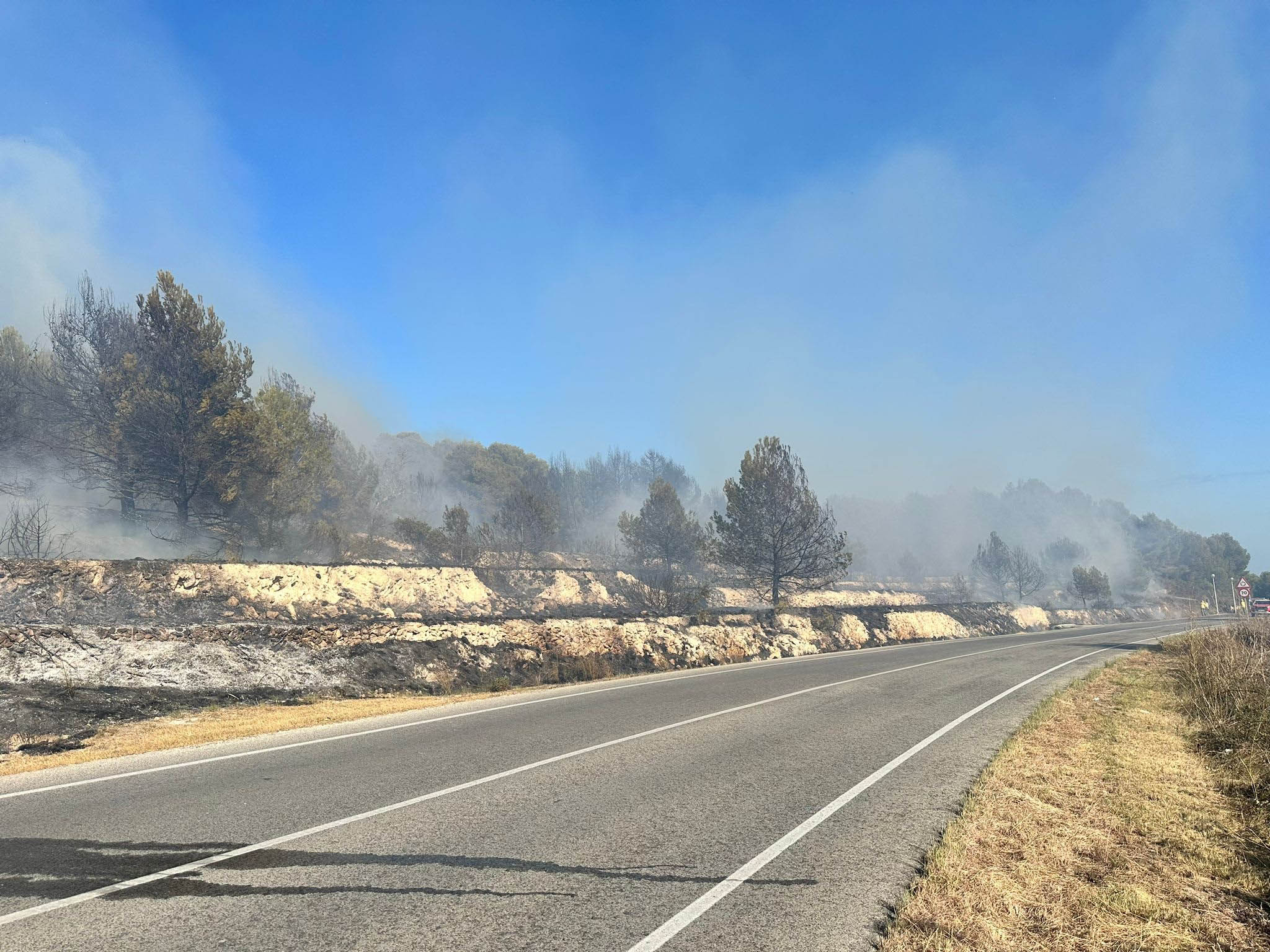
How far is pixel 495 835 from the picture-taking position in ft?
16.6

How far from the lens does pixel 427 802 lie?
5941 mm

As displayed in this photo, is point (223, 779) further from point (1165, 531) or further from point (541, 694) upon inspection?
point (1165, 531)

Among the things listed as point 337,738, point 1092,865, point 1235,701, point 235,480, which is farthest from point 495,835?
point 235,480

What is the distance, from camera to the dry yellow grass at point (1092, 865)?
3.59 metres

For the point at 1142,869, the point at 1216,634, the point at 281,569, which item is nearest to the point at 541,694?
the point at 1142,869

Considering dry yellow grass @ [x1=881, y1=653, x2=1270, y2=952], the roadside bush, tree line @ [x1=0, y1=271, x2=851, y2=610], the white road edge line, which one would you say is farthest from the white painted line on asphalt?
tree line @ [x1=0, y1=271, x2=851, y2=610]

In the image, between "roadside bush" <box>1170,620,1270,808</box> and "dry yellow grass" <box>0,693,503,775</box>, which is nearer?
"roadside bush" <box>1170,620,1270,808</box>

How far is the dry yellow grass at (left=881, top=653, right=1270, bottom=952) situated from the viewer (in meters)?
3.59

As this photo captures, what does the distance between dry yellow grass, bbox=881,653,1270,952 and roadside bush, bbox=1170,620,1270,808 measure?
0.37 metres

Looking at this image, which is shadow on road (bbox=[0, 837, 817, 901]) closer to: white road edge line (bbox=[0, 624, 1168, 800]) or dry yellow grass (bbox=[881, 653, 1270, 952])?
dry yellow grass (bbox=[881, 653, 1270, 952])

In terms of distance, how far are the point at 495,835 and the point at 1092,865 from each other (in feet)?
13.4

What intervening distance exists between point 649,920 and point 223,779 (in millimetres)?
5314

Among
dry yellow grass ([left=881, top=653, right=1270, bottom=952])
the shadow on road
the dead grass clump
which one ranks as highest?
the shadow on road

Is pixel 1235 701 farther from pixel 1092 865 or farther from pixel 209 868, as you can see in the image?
pixel 209 868
